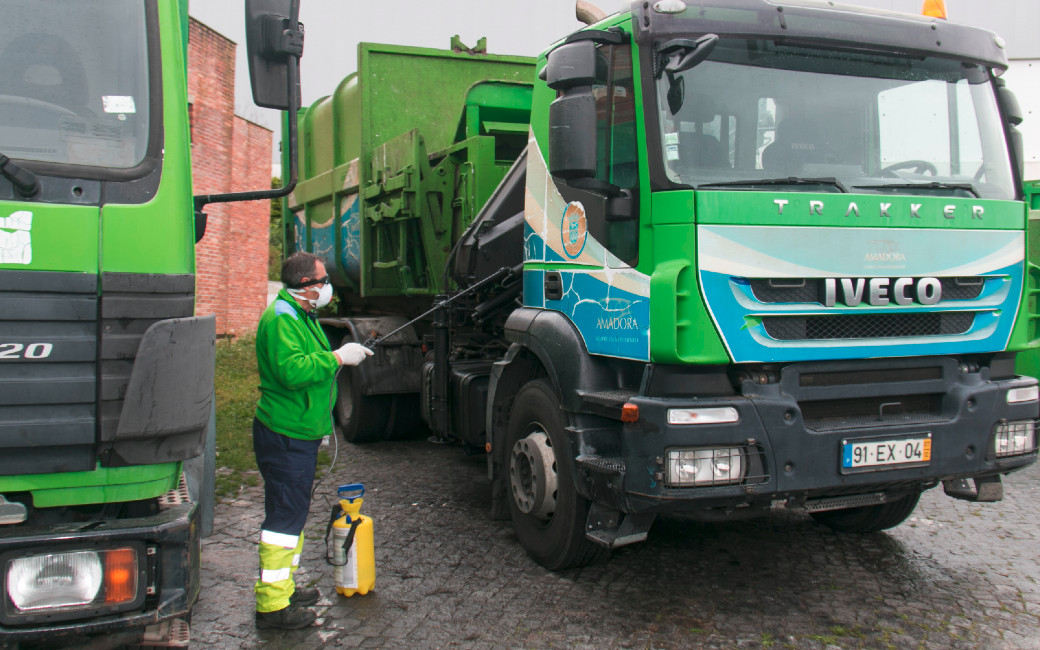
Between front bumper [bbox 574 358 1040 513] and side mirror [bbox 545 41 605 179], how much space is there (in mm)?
1077

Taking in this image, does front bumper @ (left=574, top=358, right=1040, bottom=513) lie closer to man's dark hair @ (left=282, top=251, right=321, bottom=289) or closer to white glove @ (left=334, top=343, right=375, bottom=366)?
white glove @ (left=334, top=343, right=375, bottom=366)

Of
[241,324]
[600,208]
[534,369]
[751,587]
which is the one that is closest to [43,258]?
[600,208]

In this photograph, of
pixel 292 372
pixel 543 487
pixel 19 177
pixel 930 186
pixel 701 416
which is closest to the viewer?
pixel 19 177

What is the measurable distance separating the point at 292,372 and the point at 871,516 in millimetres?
3440

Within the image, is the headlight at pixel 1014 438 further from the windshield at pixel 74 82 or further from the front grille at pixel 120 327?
the windshield at pixel 74 82

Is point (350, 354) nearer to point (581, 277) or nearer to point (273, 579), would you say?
point (273, 579)

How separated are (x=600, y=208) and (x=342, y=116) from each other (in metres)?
4.42

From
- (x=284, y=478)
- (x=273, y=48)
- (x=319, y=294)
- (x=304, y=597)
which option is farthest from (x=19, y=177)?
(x=304, y=597)

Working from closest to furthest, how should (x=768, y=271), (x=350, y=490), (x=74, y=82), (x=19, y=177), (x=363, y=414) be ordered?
(x=19, y=177) → (x=74, y=82) → (x=768, y=271) → (x=350, y=490) → (x=363, y=414)

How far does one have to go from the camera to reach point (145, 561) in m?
2.49

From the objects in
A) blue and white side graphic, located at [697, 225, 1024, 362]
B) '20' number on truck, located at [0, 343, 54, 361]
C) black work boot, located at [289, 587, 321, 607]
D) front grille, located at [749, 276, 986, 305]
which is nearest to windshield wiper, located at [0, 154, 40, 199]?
'20' number on truck, located at [0, 343, 54, 361]

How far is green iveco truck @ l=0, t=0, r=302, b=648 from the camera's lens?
2.42 meters

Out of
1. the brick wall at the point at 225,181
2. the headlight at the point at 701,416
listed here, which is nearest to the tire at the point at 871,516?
the headlight at the point at 701,416

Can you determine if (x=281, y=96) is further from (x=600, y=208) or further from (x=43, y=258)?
(x=600, y=208)
